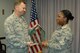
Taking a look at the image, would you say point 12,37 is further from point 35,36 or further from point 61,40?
point 35,36

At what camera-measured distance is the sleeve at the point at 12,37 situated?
2480 mm

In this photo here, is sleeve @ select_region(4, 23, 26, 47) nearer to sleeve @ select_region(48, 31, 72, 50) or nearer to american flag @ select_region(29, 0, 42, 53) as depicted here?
sleeve @ select_region(48, 31, 72, 50)

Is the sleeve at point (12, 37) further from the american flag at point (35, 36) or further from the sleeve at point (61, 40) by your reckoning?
the american flag at point (35, 36)

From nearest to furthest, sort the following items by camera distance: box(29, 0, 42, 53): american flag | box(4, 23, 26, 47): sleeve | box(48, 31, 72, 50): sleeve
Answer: box(4, 23, 26, 47): sleeve
box(48, 31, 72, 50): sleeve
box(29, 0, 42, 53): american flag

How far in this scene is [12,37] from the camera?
248 cm

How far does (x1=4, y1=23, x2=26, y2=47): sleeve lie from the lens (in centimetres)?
248

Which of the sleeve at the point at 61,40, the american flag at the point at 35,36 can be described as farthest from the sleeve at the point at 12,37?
the american flag at the point at 35,36

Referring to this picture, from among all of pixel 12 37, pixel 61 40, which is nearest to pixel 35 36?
pixel 61 40

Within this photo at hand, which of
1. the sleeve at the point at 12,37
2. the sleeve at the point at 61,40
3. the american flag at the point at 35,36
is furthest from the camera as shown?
the american flag at the point at 35,36

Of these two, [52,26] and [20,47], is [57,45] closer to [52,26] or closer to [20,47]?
[20,47]

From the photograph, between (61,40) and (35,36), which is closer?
(61,40)

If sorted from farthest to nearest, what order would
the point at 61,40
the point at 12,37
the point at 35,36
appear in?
the point at 35,36, the point at 61,40, the point at 12,37

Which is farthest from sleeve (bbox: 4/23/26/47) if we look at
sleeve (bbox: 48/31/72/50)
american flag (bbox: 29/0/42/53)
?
american flag (bbox: 29/0/42/53)

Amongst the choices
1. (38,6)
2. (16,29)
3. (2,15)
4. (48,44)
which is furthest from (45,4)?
(16,29)
